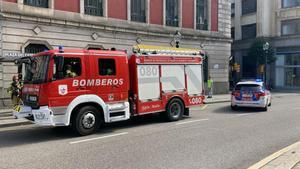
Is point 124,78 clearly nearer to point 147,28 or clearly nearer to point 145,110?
point 145,110

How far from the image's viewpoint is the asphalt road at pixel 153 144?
7020 mm

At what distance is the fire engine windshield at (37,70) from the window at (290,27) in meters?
40.4

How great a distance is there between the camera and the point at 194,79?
551 inches

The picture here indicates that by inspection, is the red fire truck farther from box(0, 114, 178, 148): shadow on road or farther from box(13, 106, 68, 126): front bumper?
box(0, 114, 178, 148): shadow on road

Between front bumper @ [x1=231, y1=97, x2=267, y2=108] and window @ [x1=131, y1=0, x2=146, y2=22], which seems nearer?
front bumper @ [x1=231, y1=97, x2=267, y2=108]

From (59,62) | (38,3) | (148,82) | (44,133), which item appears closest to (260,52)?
(38,3)

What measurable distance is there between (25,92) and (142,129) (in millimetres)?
4035

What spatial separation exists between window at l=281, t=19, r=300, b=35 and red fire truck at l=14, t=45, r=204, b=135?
115ft

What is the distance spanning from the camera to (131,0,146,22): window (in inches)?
1019

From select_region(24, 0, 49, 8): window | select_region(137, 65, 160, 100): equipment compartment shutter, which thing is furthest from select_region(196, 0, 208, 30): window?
select_region(137, 65, 160, 100): equipment compartment shutter

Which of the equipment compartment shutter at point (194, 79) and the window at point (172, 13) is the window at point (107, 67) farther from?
the window at point (172, 13)

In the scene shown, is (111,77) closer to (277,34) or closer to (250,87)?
(250,87)

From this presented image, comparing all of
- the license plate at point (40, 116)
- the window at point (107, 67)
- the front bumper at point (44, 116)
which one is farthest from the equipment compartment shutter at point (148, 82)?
the license plate at point (40, 116)

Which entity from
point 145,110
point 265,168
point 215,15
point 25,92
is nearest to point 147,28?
point 215,15
